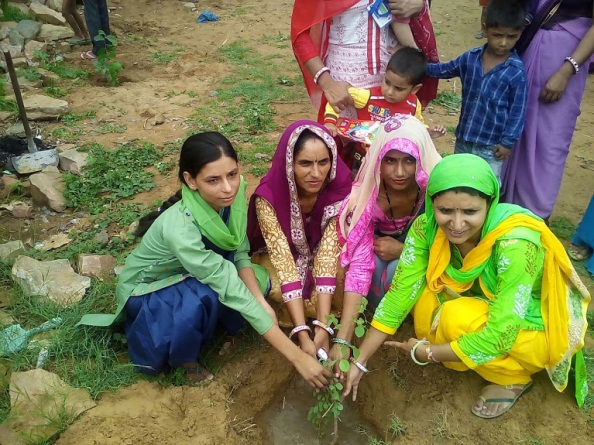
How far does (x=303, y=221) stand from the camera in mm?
2842

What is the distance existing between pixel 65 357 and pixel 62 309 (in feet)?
1.24

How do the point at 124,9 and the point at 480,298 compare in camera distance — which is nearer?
the point at 480,298

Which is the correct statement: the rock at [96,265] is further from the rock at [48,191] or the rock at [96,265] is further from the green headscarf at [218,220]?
the green headscarf at [218,220]

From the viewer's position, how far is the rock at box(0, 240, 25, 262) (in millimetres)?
3291

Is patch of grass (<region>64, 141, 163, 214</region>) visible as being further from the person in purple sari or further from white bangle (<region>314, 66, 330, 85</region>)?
the person in purple sari

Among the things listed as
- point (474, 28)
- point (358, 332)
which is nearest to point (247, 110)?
point (358, 332)

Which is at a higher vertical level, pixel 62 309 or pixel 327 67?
pixel 327 67

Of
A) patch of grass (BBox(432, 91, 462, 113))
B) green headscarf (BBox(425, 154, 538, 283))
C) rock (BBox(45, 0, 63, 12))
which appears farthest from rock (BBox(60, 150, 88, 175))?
rock (BBox(45, 0, 63, 12))

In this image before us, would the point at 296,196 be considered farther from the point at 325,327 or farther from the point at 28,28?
the point at 28,28

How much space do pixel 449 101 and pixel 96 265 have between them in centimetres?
434

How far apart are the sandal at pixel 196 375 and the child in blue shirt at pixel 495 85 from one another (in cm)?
209

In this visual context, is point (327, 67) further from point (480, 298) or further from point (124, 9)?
point (124, 9)

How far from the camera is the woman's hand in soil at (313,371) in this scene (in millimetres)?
2297

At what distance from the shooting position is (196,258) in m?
2.33
